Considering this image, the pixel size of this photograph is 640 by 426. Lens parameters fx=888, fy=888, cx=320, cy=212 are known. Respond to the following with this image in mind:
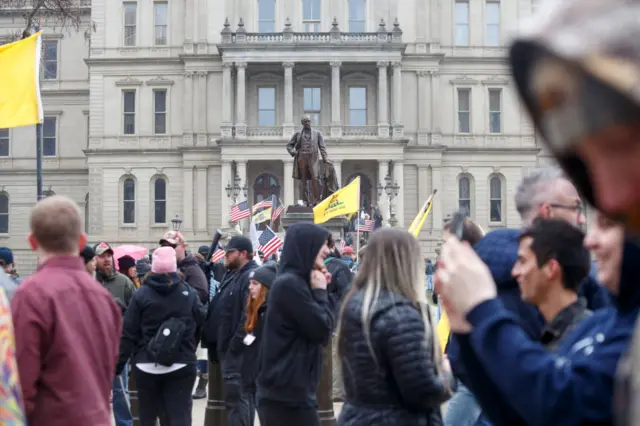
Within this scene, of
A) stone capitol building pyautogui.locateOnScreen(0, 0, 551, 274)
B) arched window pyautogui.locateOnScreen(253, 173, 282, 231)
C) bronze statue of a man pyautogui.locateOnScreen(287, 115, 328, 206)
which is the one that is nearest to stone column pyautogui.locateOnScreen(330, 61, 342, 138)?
stone capitol building pyautogui.locateOnScreen(0, 0, 551, 274)

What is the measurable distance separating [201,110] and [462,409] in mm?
45129

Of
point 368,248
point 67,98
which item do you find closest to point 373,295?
point 368,248

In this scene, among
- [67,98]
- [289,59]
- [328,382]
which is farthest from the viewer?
[67,98]

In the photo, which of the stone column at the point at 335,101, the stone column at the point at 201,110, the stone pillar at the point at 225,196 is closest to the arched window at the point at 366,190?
the stone column at the point at 335,101

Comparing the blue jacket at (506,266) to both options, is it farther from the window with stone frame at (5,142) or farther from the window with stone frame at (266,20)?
the window with stone frame at (5,142)

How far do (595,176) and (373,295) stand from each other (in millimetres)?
3484

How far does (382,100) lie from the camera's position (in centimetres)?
4881

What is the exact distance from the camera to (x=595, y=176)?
1.23 metres

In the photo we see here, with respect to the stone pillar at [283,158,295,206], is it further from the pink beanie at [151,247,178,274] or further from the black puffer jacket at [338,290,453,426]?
the black puffer jacket at [338,290,453,426]

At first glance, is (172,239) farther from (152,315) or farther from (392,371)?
(392,371)

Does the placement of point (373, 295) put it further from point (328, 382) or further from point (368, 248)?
point (328, 382)

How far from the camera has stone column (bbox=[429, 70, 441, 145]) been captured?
4997 cm

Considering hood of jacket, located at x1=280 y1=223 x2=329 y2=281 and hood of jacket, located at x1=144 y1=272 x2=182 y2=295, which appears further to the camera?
hood of jacket, located at x1=144 y1=272 x2=182 y2=295

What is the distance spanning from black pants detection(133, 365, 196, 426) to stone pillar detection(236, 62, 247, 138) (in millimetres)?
40579
